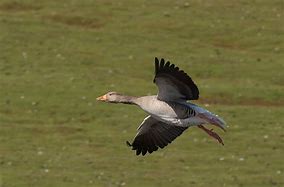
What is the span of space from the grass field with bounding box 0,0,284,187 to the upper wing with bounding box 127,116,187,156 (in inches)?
398

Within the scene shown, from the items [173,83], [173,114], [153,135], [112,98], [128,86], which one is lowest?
[128,86]

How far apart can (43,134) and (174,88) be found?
64.0ft

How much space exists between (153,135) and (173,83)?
204 centimetres

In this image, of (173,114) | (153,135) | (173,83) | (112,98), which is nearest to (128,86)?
(153,135)

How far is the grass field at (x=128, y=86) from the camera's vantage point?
1125 inches

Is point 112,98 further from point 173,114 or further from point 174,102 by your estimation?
point 173,114

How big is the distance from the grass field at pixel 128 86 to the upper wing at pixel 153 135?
33.2 feet

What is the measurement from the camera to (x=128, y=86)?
39.9 meters

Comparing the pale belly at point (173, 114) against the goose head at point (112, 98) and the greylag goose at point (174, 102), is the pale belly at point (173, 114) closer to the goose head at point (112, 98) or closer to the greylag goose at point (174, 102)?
the greylag goose at point (174, 102)

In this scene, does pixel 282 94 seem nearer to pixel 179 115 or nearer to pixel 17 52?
pixel 17 52

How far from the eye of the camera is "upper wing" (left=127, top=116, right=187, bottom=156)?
16094mm

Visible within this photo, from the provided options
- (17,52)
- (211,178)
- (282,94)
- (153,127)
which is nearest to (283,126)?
(282,94)

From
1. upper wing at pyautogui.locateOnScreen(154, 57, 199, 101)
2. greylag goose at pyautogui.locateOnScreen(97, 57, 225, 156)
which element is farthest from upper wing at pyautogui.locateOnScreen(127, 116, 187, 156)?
upper wing at pyautogui.locateOnScreen(154, 57, 199, 101)

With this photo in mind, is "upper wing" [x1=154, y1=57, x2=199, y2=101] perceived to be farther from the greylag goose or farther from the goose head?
the goose head
